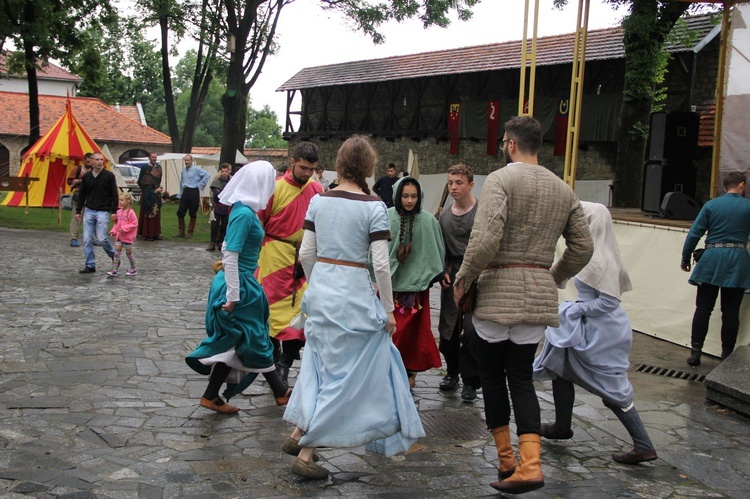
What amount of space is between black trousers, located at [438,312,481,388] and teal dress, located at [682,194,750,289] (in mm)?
2666

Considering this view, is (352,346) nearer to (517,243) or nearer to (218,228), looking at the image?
(517,243)

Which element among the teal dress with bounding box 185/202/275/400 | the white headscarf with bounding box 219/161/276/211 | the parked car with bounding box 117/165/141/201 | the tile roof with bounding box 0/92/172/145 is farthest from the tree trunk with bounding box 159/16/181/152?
the teal dress with bounding box 185/202/275/400

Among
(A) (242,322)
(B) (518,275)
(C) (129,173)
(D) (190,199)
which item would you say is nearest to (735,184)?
(B) (518,275)

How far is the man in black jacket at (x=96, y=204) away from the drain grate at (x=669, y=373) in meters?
7.80

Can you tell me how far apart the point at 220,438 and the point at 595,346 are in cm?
232

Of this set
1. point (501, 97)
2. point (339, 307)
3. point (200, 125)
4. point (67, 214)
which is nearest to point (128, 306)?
point (339, 307)

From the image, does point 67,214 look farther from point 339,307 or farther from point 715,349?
point 339,307

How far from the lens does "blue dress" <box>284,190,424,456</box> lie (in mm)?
4332

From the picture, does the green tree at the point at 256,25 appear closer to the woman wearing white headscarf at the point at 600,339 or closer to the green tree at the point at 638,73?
the green tree at the point at 638,73

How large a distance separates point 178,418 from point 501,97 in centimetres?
2449

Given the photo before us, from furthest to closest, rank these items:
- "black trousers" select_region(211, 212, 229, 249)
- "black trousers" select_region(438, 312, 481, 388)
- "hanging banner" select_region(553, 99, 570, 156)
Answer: "hanging banner" select_region(553, 99, 570, 156) < "black trousers" select_region(211, 212, 229, 249) < "black trousers" select_region(438, 312, 481, 388)

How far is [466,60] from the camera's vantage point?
96.2 feet

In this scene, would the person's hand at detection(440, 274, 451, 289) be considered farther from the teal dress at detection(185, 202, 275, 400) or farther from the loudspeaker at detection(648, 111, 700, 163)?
the loudspeaker at detection(648, 111, 700, 163)

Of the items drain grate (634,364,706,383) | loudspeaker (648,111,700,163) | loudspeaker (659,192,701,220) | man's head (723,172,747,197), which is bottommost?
drain grate (634,364,706,383)
